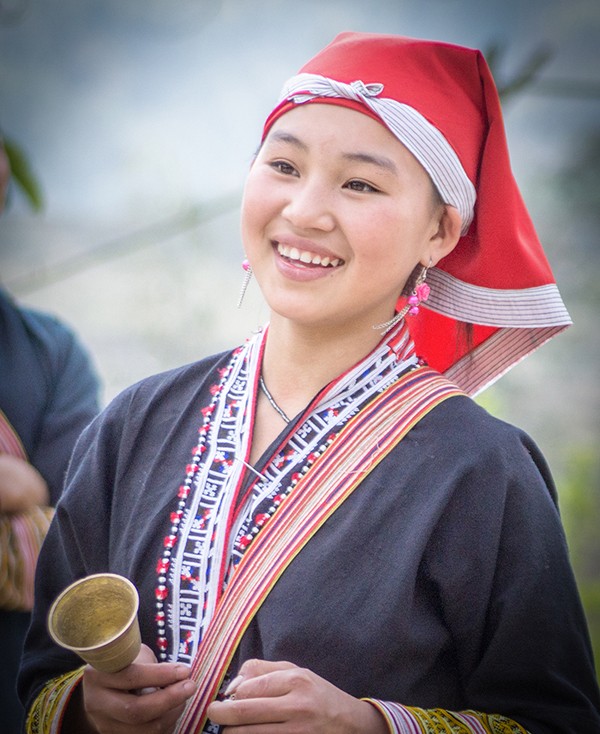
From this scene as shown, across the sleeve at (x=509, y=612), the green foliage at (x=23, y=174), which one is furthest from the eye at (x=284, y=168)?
the green foliage at (x=23, y=174)

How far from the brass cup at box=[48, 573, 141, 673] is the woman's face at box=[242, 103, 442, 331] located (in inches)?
25.7

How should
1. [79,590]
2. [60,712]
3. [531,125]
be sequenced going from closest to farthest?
[79,590] < [60,712] < [531,125]

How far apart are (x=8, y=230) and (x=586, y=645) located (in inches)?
102

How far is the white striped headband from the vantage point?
1577 mm

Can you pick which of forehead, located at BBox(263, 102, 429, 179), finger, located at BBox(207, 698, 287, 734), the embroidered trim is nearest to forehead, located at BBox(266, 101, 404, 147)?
forehead, located at BBox(263, 102, 429, 179)

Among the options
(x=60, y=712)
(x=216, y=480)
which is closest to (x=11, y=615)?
(x=60, y=712)

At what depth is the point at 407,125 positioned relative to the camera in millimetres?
1586

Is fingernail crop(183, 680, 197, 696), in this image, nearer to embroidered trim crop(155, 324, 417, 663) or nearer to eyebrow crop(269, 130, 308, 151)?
embroidered trim crop(155, 324, 417, 663)

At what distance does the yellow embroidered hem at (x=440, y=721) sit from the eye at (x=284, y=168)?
3.49ft

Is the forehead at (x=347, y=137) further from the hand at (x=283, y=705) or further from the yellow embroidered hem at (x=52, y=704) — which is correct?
the yellow embroidered hem at (x=52, y=704)

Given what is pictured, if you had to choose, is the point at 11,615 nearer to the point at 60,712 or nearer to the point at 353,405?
the point at 60,712

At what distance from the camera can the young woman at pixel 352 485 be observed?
149cm

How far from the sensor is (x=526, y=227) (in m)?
1.79

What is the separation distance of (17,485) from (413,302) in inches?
45.9
